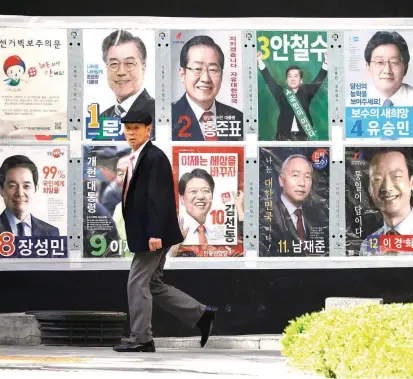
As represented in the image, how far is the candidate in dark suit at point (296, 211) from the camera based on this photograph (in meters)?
15.4

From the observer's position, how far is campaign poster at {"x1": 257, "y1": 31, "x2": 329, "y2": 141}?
1541 centimetres

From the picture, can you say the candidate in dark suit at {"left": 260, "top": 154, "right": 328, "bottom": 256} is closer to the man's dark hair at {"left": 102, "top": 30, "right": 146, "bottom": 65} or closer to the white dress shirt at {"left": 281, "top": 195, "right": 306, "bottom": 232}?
the white dress shirt at {"left": 281, "top": 195, "right": 306, "bottom": 232}

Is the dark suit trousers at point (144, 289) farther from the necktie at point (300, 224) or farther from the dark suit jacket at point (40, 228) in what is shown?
the necktie at point (300, 224)

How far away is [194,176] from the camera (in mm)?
15359

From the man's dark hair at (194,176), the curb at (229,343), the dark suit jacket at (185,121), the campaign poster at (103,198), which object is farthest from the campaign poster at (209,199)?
the curb at (229,343)

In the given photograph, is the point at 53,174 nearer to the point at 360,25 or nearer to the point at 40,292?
the point at 40,292

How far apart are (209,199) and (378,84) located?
219cm

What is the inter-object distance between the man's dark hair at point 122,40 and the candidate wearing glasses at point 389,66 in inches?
94.1

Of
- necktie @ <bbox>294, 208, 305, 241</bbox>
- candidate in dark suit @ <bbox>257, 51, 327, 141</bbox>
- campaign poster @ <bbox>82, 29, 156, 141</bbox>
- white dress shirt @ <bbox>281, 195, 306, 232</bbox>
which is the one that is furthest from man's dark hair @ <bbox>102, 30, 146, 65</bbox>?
necktie @ <bbox>294, 208, 305, 241</bbox>

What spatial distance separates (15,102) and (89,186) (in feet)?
3.85

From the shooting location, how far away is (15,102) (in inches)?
600

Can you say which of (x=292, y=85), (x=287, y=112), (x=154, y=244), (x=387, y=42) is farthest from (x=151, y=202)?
(x=387, y=42)

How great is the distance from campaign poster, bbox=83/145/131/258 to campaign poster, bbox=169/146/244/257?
22.8 inches
